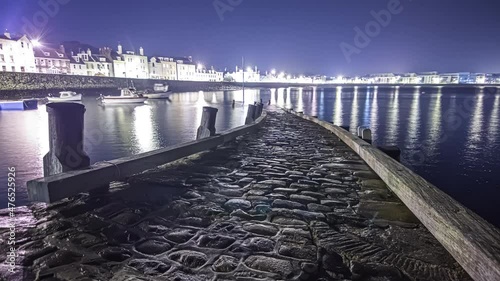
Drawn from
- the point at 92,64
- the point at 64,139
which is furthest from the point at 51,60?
the point at 64,139

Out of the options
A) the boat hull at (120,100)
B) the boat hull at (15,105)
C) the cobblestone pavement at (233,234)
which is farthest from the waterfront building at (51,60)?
the cobblestone pavement at (233,234)

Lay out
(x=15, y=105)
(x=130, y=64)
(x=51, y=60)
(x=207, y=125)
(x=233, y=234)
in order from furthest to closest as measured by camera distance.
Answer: (x=130, y=64), (x=51, y=60), (x=15, y=105), (x=207, y=125), (x=233, y=234)

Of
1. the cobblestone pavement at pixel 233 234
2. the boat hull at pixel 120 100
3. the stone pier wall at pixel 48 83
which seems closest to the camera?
the cobblestone pavement at pixel 233 234

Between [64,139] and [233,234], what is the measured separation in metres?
3.50

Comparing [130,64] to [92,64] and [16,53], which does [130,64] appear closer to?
[92,64]

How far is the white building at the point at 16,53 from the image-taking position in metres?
64.1

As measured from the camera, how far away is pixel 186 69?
147500 millimetres

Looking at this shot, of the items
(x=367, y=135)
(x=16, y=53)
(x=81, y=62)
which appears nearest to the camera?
(x=367, y=135)

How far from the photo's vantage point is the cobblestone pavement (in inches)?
115

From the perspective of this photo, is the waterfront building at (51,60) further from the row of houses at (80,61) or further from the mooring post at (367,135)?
the mooring post at (367,135)

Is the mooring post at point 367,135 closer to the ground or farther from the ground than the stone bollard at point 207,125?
closer to the ground

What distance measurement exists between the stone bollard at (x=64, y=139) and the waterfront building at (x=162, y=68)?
124946 mm

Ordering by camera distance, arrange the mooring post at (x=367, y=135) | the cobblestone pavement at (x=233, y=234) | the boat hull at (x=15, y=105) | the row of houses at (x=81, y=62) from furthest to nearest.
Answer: the row of houses at (x=81, y=62) < the boat hull at (x=15, y=105) < the mooring post at (x=367, y=135) < the cobblestone pavement at (x=233, y=234)

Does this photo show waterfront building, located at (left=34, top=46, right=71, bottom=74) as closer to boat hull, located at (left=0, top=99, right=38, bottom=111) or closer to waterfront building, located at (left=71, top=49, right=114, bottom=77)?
waterfront building, located at (left=71, top=49, right=114, bottom=77)
